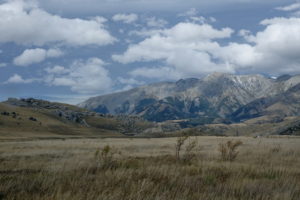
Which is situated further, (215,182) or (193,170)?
(193,170)

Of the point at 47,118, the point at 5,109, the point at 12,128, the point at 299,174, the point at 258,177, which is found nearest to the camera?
the point at 258,177

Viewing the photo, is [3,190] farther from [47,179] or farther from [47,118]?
[47,118]

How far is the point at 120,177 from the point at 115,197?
2.11m

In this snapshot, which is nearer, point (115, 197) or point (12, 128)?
point (115, 197)

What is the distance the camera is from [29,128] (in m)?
140

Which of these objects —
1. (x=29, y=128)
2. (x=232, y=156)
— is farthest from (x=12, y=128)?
(x=232, y=156)

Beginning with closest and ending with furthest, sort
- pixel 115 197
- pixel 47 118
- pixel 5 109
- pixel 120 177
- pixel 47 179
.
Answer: pixel 115 197
pixel 47 179
pixel 120 177
pixel 5 109
pixel 47 118

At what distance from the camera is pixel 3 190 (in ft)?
20.5

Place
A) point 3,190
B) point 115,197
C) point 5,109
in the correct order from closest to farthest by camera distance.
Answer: point 115,197, point 3,190, point 5,109

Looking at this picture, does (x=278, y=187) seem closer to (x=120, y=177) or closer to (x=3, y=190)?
(x=120, y=177)

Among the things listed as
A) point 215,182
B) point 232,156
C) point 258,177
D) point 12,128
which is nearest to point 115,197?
point 215,182

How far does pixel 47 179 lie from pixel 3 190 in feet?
4.12

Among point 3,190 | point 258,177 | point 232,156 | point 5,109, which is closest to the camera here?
point 3,190

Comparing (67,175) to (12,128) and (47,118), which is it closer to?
(12,128)
